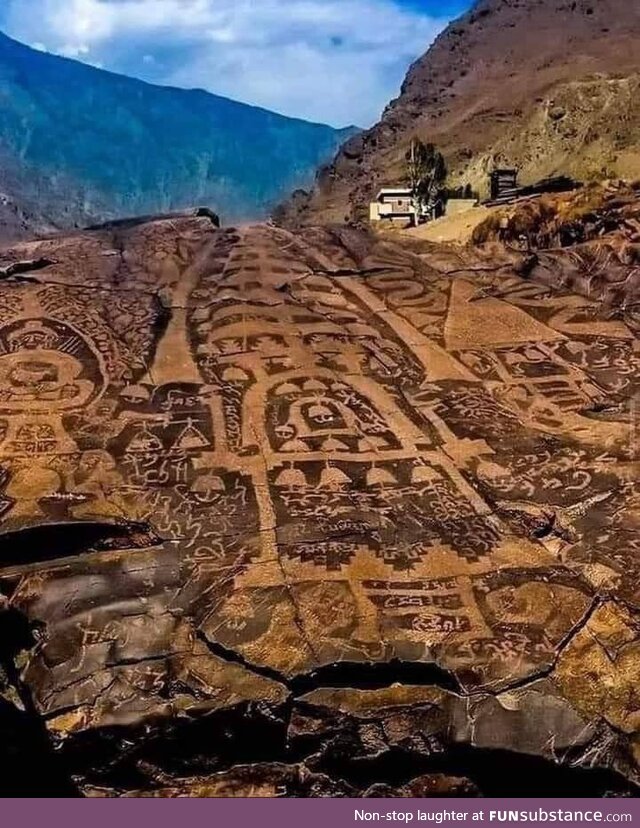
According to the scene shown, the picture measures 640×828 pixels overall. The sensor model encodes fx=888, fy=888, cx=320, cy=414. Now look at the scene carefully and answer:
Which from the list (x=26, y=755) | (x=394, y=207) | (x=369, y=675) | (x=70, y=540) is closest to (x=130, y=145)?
(x=394, y=207)

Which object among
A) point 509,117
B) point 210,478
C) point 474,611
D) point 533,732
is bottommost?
point 533,732

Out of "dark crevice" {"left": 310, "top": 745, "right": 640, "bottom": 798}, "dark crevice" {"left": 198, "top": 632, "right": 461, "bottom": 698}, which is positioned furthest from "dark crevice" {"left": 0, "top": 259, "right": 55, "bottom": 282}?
"dark crevice" {"left": 310, "top": 745, "right": 640, "bottom": 798}

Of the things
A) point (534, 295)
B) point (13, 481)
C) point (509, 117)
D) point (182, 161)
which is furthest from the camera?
point (182, 161)

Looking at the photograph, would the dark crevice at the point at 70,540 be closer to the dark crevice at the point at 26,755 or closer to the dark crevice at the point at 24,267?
the dark crevice at the point at 26,755

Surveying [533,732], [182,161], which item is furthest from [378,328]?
[182,161]

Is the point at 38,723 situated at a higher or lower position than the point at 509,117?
lower

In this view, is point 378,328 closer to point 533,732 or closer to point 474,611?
point 474,611

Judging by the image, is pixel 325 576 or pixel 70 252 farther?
pixel 70 252

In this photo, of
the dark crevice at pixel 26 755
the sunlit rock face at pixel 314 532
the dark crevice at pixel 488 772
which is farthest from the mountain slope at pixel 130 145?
the dark crevice at pixel 488 772
